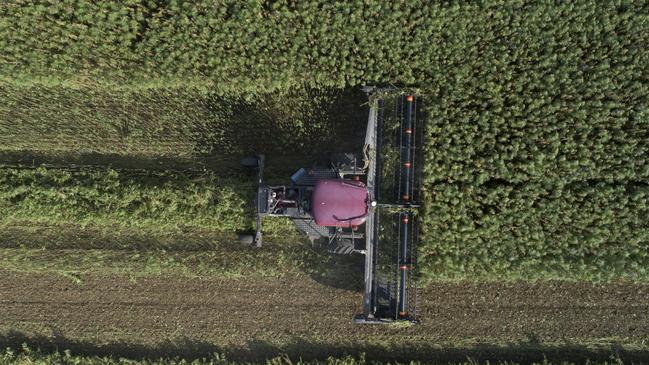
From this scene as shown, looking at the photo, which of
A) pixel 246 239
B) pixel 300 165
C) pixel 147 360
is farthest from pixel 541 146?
pixel 147 360

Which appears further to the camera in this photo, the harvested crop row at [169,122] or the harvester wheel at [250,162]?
the harvested crop row at [169,122]

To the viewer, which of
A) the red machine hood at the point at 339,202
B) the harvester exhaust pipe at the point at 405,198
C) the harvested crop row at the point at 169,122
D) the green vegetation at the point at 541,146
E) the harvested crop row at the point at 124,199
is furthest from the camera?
the harvested crop row at the point at 169,122

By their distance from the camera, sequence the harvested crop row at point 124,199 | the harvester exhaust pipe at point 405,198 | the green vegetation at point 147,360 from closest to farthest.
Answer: the harvester exhaust pipe at point 405,198 < the harvested crop row at point 124,199 < the green vegetation at point 147,360

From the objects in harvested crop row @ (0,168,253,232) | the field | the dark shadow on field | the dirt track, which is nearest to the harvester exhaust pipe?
the field

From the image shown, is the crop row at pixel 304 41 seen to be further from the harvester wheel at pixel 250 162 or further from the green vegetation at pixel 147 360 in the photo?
the green vegetation at pixel 147 360

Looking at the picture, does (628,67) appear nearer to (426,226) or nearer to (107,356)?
(426,226)

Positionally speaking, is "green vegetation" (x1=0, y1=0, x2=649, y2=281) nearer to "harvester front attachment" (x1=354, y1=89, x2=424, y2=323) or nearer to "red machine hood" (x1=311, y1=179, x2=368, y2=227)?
"harvester front attachment" (x1=354, y1=89, x2=424, y2=323)

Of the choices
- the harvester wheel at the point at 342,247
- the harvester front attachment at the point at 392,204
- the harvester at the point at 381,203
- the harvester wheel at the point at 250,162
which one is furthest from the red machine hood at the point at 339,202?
the harvester wheel at the point at 250,162

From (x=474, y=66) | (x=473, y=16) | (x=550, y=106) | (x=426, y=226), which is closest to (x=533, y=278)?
(x=426, y=226)
